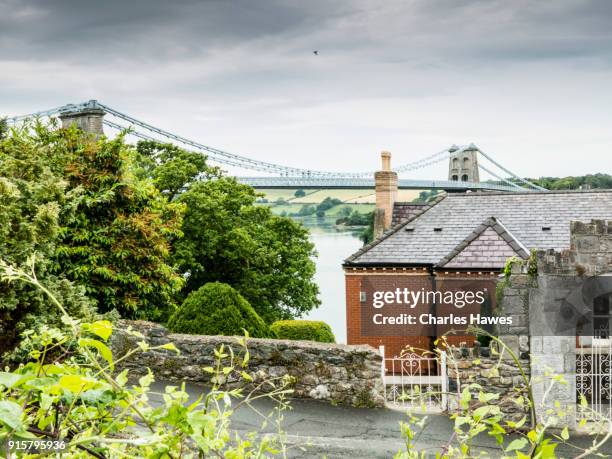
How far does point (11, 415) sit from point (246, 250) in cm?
3005

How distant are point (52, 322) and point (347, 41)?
6329 cm

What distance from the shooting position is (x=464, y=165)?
245 feet

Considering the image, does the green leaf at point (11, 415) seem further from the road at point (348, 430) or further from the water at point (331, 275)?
the water at point (331, 275)

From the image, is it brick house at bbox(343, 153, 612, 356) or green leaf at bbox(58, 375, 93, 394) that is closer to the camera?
green leaf at bbox(58, 375, 93, 394)

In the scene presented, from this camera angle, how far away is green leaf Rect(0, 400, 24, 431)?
154cm

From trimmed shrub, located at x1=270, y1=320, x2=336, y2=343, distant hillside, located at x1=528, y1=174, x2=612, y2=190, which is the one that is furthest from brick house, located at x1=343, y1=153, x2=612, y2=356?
distant hillside, located at x1=528, y1=174, x2=612, y2=190

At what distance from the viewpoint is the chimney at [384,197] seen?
103 feet

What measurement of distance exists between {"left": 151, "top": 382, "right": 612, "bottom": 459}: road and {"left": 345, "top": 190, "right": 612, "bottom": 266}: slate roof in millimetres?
11145

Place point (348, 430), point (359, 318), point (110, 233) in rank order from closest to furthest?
point (348, 430)
point (110, 233)
point (359, 318)

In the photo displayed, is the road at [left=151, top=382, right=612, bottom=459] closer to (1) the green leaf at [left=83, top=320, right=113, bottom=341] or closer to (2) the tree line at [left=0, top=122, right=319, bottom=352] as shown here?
(2) the tree line at [left=0, top=122, right=319, bottom=352]

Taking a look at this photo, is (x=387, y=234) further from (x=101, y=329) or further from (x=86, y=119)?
(x=101, y=329)

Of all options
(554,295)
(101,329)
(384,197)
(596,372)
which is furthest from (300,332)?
(101,329)

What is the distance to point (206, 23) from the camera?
51.6 m

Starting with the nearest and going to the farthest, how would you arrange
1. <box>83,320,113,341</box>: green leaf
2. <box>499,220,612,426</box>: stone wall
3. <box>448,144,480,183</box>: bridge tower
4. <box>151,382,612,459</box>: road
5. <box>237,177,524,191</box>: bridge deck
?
1. <box>83,320,113,341</box>: green leaf
2. <box>151,382,612,459</box>: road
3. <box>499,220,612,426</box>: stone wall
4. <box>237,177,524,191</box>: bridge deck
5. <box>448,144,480,183</box>: bridge tower
